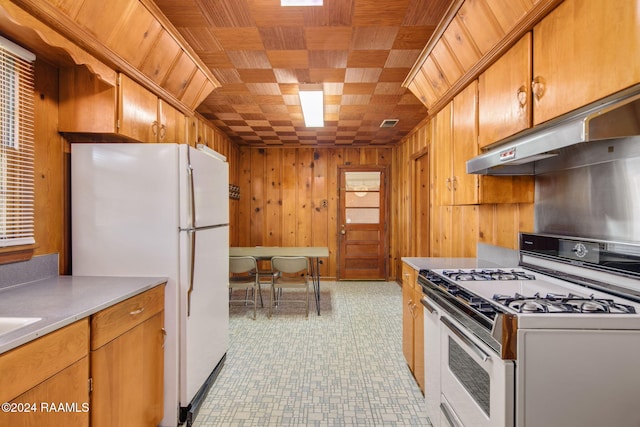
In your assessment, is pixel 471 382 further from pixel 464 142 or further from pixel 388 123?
pixel 388 123

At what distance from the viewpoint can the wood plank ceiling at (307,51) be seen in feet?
6.25

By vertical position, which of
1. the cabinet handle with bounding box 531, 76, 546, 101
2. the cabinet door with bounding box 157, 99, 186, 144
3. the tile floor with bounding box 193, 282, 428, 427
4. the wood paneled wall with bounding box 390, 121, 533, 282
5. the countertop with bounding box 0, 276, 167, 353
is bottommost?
the tile floor with bounding box 193, 282, 428, 427

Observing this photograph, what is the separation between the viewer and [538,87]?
1.46m

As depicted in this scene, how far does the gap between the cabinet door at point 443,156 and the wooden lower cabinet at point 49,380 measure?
239 centimetres

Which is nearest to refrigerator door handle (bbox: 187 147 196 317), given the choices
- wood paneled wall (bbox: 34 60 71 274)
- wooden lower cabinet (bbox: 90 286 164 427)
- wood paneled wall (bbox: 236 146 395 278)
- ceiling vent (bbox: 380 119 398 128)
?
wooden lower cabinet (bbox: 90 286 164 427)

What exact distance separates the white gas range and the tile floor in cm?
71

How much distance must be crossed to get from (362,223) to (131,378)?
15.1 feet

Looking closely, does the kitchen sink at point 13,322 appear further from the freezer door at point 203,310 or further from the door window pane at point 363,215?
the door window pane at point 363,215

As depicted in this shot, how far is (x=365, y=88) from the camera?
3129mm

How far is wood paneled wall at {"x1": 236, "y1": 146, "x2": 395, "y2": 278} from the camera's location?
5.80 m

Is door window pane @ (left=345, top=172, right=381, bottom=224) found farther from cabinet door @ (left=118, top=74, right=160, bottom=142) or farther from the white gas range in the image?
the white gas range

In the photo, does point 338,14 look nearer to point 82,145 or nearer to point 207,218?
point 207,218

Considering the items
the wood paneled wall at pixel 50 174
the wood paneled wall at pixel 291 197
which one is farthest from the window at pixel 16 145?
the wood paneled wall at pixel 291 197

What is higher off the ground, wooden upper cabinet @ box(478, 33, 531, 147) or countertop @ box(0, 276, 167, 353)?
wooden upper cabinet @ box(478, 33, 531, 147)
